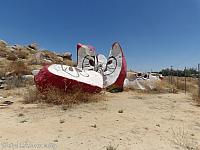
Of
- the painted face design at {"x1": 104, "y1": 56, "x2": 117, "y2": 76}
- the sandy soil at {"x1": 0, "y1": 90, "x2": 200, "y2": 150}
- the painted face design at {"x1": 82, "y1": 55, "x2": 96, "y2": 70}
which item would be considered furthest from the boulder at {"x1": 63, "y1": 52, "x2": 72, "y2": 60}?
the sandy soil at {"x1": 0, "y1": 90, "x2": 200, "y2": 150}

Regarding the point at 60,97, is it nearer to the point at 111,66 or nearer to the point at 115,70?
the point at 115,70

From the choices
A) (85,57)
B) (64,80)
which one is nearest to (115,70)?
(85,57)

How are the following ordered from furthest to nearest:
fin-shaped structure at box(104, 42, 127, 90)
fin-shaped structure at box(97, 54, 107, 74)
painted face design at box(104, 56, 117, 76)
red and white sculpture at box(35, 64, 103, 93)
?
fin-shaped structure at box(97, 54, 107, 74)
painted face design at box(104, 56, 117, 76)
fin-shaped structure at box(104, 42, 127, 90)
red and white sculpture at box(35, 64, 103, 93)

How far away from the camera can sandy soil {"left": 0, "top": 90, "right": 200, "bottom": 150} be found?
5.36 meters

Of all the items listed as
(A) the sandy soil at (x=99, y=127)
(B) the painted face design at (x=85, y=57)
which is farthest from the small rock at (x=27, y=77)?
(A) the sandy soil at (x=99, y=127)

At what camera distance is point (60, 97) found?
9.37 m

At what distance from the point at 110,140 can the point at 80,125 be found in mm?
1312

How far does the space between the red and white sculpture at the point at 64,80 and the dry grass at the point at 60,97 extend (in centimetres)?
21

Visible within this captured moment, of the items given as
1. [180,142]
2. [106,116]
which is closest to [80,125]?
[106,116]

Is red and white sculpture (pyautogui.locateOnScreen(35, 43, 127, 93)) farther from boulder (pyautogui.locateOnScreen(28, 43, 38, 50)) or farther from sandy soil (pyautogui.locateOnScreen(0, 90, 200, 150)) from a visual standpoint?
boulder (pyautogui.locateOnScreen(28, 43, 38, 50))

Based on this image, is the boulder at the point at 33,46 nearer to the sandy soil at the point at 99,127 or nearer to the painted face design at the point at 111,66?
the painted face design at the point at 111,66

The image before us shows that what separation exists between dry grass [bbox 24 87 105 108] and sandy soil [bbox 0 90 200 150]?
0.46 meters

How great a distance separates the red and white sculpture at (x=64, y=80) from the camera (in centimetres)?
997

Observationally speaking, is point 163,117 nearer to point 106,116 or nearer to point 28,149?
point 106,116
